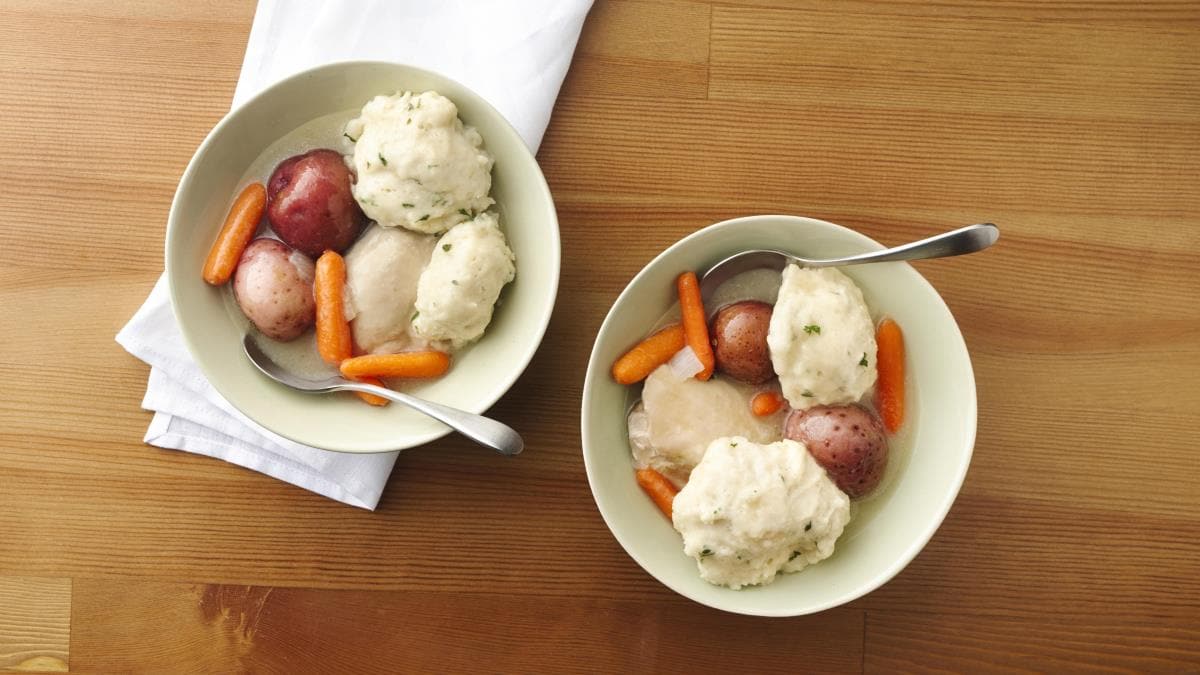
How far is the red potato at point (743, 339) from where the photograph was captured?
52.4 inches

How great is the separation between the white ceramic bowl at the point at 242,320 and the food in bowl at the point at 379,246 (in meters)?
0.03

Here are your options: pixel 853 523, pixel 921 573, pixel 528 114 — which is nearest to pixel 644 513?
pixel 853 523

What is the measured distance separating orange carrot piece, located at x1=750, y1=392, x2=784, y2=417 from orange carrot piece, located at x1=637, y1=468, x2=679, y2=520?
17 cm

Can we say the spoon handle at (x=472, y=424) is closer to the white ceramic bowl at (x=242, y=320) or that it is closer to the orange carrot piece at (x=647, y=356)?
the white ceramic bowl at (x=242, y=320)

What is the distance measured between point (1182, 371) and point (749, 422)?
2.57ft

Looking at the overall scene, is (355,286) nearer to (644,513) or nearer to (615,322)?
(615,322)

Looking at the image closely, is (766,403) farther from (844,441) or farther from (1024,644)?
(1024,644)

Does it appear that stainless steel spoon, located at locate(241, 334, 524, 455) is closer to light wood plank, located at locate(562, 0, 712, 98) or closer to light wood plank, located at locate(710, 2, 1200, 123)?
light wood plank, located at locate(562, 0, 712, 98)

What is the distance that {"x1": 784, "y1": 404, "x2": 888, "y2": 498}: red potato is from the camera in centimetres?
130

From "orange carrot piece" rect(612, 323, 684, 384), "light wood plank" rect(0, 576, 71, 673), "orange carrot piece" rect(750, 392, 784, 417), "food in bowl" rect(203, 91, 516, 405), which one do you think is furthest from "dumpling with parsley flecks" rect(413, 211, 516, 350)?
"light wood plank" rect(0, 576, 71, 673)

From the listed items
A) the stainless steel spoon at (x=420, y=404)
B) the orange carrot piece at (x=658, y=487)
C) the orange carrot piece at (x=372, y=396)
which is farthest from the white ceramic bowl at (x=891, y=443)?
the orange carrot piece at (x=372, y=396)

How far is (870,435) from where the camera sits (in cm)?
132

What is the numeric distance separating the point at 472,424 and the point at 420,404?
0.29 feet

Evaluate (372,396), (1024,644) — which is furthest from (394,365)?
(1024,644)
